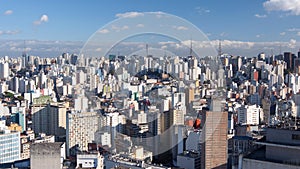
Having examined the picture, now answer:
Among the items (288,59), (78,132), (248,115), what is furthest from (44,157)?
(288,59)

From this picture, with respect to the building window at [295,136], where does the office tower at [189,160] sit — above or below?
below

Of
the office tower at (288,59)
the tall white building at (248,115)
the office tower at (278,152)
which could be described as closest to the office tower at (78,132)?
the tall white building at (248,115)

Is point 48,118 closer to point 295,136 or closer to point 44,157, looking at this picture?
point 44,157

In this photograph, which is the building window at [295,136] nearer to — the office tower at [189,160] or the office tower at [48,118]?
the office tower at [189,160]

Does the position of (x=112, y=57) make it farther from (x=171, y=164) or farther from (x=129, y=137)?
(x=171, y=164)

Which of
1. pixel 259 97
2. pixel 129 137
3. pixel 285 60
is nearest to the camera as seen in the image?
pixel 129 137

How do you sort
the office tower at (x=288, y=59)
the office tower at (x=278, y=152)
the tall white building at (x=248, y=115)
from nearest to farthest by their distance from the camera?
1. the office tower at (x=278, y=152)
2. the tall white building at (x=248, y=115)
3. the office tower at (x=288, y=59)

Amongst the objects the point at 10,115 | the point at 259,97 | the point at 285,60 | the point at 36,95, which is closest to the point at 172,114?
the point at 10,115
